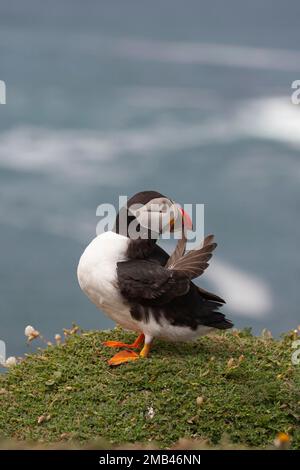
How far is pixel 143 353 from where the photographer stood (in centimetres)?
638

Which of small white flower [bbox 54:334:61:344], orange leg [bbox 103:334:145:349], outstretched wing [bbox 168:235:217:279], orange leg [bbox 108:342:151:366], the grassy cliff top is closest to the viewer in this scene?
the grassy cliff top

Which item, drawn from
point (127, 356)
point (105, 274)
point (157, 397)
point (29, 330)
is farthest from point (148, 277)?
point (29, 330)

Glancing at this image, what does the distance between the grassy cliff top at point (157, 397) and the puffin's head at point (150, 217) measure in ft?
3.03

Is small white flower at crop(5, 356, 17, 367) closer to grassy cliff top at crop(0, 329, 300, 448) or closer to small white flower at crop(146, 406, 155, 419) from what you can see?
grassy cliff top at crop(0, 329, 300, 448)

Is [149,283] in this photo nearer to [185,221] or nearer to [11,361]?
[185,221]

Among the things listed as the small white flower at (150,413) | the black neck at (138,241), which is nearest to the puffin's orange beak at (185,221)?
the black neck at (138,241)

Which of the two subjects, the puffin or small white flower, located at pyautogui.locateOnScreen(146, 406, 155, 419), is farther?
the puffin

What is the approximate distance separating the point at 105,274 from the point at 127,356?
681mm

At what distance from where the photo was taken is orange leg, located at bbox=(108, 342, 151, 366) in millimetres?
6355

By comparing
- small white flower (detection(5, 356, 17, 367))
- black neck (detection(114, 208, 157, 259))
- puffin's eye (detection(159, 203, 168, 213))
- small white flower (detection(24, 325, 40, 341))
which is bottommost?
small white flower (detection(5, 356, 17, 367))

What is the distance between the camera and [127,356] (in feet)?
21.1

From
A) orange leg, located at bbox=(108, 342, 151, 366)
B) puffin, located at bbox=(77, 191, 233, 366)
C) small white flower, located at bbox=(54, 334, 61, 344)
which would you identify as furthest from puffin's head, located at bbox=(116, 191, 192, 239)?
small white flower, located at bbox=(54, 334, 61, 344)

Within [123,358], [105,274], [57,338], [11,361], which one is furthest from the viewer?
[57,338]
